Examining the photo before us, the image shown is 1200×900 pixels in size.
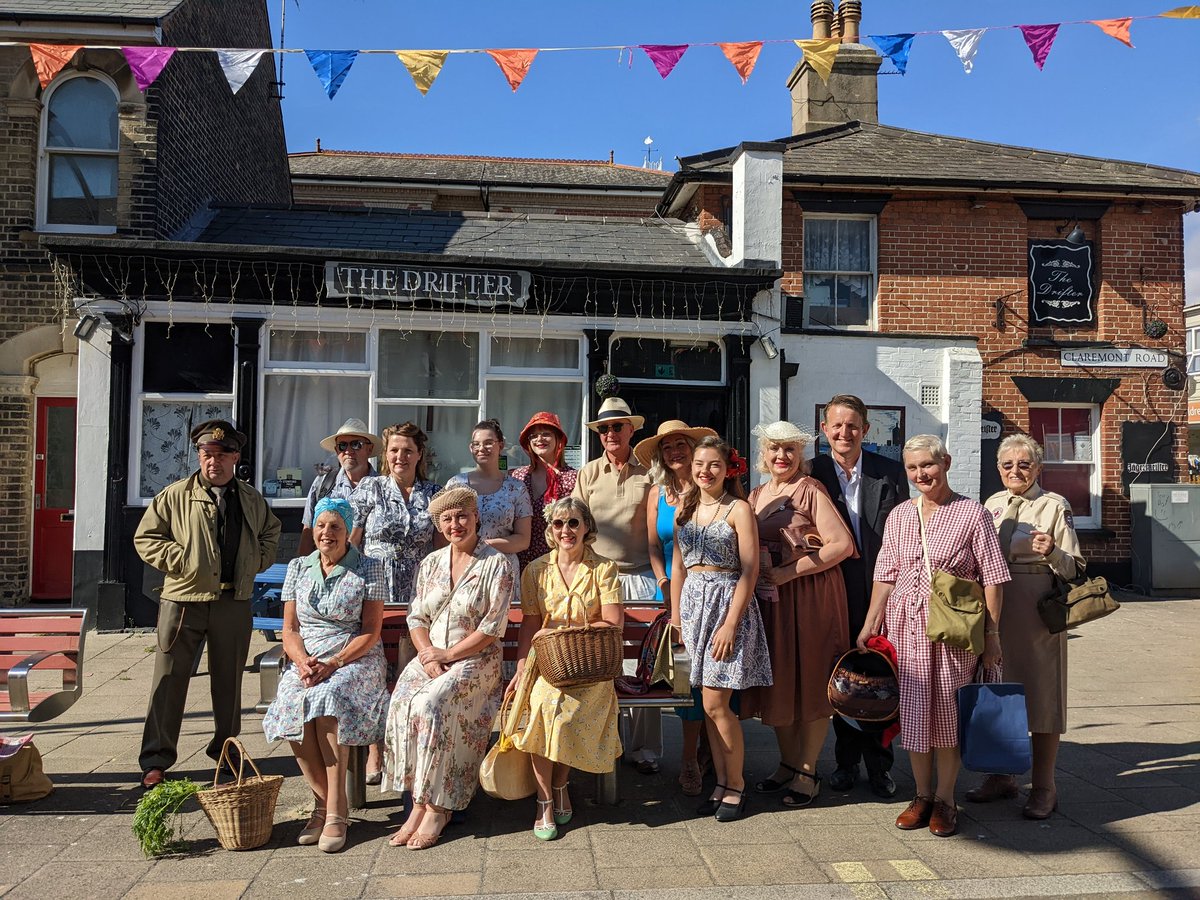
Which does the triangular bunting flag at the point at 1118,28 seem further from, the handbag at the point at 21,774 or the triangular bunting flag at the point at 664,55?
the handbag at the point at 21,774

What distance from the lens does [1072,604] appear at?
4.48 metres

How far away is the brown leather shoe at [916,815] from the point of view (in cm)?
432

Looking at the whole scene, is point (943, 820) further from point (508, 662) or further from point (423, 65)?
point (423, 65)

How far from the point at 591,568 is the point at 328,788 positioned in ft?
5.04

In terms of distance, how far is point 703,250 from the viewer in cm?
1133

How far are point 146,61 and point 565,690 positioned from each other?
23.7 feet

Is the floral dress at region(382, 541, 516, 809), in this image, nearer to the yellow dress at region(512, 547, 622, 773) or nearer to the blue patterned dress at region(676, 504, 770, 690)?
the yellow dress at region(512, 547, 622, 773)

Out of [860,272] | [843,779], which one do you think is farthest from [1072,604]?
[860,272]

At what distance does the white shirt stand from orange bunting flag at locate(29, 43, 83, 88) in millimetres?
7699

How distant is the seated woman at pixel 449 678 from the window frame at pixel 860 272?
8.38m

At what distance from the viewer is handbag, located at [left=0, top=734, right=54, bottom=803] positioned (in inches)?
181

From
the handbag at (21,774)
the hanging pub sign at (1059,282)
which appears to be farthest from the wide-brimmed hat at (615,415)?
the hanging pub sign at (1059,282)

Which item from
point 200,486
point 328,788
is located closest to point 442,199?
point 200,486

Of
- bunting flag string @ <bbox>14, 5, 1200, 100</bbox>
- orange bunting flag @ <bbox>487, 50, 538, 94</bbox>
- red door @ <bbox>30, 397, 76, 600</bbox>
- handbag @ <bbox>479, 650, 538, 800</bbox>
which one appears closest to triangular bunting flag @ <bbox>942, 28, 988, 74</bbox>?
bunting flag string @ <bbox>14, 5, 1200, 100</bbox>
